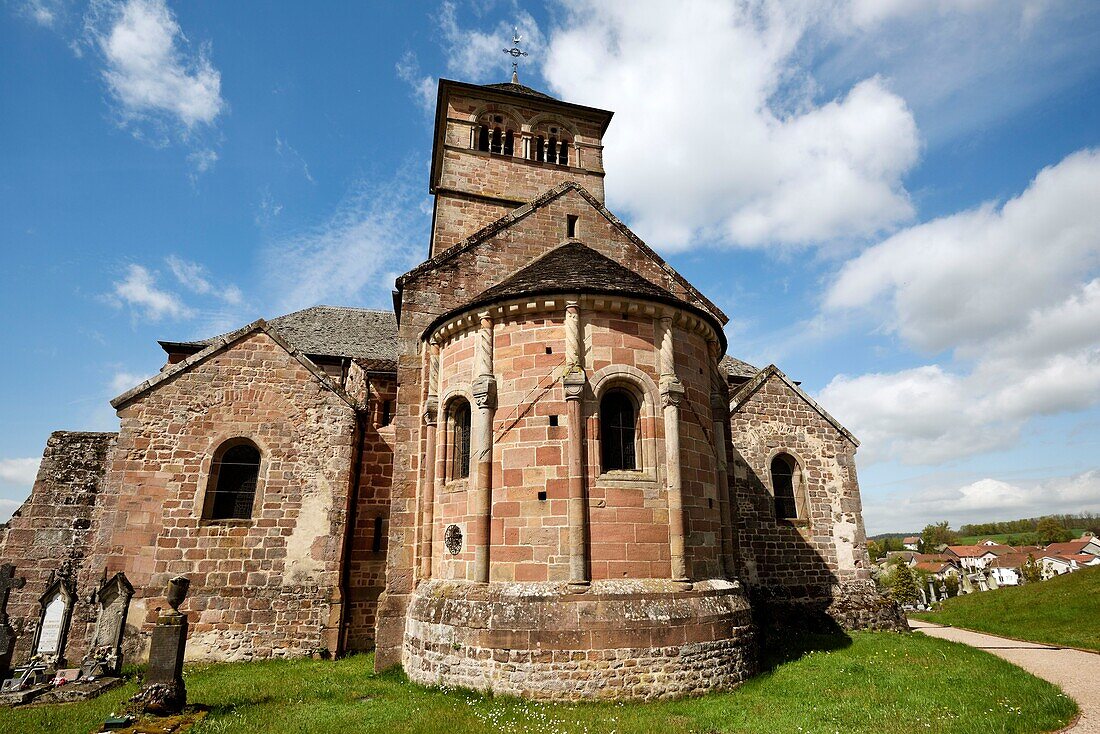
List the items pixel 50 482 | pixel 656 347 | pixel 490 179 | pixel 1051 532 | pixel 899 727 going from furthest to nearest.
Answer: pixel 1051 532, pixel 490 179, pixel 50 482, pixel 656 347, pixel 899 727

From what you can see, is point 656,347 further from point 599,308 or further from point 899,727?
point 899,727

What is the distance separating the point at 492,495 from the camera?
968 centimetres

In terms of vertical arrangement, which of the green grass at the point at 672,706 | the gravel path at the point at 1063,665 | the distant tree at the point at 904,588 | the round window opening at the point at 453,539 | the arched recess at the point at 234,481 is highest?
the arched recess at the point at 234,481

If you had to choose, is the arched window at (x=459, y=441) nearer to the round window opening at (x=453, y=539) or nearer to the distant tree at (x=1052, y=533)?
the round window opening at (x=453, y=539)

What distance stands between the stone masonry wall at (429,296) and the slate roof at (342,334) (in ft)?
17.0

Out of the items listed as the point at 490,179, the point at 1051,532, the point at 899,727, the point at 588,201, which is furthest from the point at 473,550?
the point at 1051,532

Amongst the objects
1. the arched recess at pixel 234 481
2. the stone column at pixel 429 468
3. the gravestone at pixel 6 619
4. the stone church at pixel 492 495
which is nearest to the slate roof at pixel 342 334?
the stone church at pixel 492 495

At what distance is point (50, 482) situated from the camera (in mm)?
12234

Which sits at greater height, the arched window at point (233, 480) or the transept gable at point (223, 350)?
the transept gable at point (223, 350)

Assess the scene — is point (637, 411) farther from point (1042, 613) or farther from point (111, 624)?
point (1042, 613)

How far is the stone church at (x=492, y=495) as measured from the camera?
8.97 meters

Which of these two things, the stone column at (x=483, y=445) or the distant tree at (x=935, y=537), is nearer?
the stone column at (x=483, y=445)

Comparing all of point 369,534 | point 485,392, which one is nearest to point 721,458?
point 485,392

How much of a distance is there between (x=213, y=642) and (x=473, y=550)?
21.5 feet
